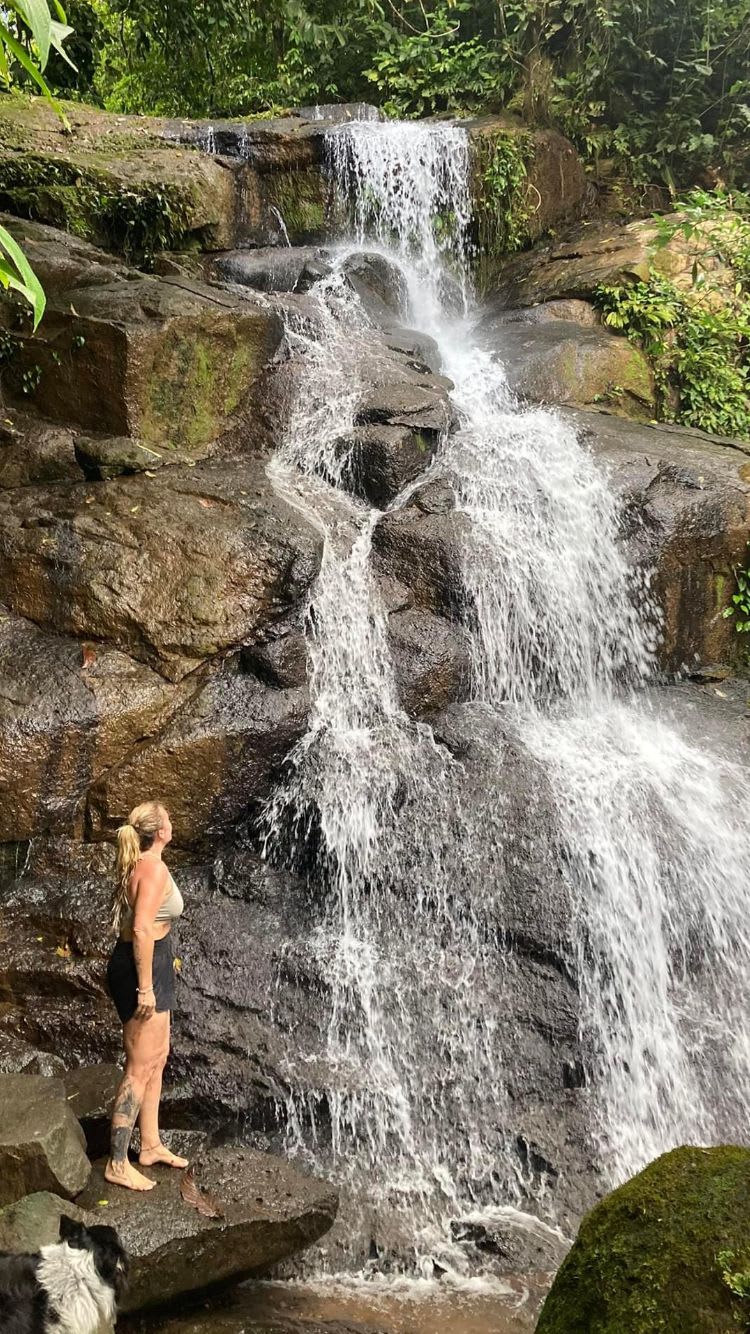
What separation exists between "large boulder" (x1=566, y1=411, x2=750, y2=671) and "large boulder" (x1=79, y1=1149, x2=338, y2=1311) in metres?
5.77

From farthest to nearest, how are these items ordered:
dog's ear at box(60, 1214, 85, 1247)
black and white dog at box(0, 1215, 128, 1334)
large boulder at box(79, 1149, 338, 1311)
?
large boulder at box(79, 1149, 338, 1311)
dog's ear at box(60, 1214, 85, 1247)
black and white dog at box(0, 1215, 128, 1334)

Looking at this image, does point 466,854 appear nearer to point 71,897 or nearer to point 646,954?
point 646,954

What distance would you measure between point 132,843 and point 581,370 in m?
8.04

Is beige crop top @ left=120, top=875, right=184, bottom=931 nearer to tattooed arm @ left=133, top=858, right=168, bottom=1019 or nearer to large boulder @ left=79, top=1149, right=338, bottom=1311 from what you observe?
tattooed arm @ left=133, top=858, right=168, bottom=1019

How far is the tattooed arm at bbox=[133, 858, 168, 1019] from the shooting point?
4.62 meters

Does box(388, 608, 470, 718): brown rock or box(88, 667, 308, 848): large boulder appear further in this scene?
box(388, 608, 470, 718): brown rock

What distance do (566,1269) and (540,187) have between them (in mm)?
13942

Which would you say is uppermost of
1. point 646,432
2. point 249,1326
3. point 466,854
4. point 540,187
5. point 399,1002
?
point 540,187

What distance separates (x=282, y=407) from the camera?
920 centimetres

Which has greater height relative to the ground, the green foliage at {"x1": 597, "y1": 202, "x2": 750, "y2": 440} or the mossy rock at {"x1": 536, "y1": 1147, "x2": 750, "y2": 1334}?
the green foliage at {"x1": 597, "y1": 202, "x2": 750, "y2": 440}

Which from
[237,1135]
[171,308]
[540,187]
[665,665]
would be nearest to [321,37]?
[540,187]

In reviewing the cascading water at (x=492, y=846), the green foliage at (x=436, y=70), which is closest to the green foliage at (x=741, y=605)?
the cascading water at (x=492, y=846)

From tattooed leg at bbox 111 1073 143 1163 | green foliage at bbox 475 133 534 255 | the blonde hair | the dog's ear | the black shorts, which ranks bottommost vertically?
tattooed leg at bbox 111 1073 143 1163

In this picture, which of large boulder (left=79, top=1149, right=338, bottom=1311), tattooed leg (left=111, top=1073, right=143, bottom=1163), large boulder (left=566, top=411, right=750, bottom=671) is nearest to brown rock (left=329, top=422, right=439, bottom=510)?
large boulder (left=566, top=411, right=750, bottom=671)
